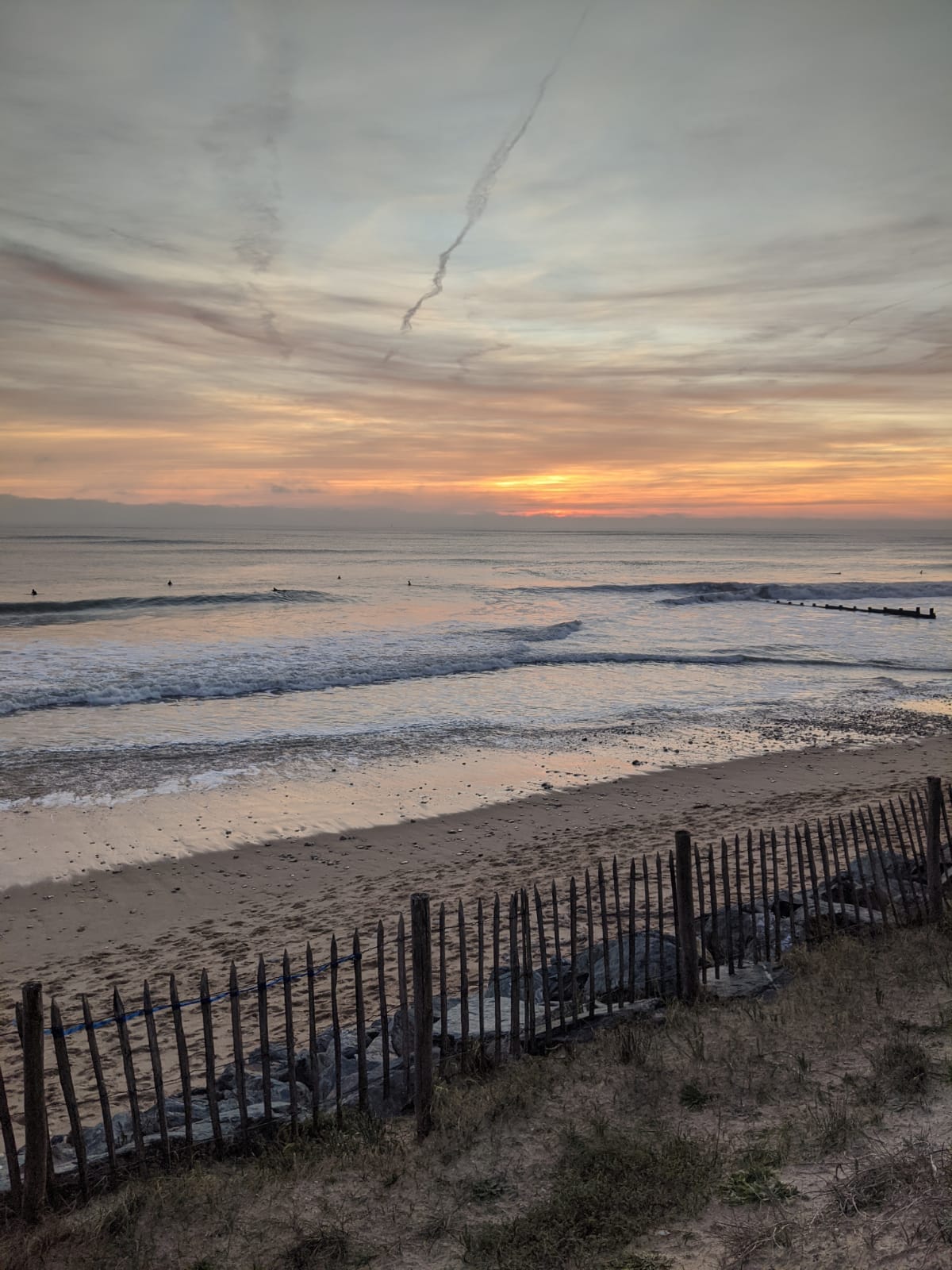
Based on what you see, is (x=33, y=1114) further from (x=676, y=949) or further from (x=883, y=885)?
(x=883, y=885)

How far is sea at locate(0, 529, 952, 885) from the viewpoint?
1518 centimetres

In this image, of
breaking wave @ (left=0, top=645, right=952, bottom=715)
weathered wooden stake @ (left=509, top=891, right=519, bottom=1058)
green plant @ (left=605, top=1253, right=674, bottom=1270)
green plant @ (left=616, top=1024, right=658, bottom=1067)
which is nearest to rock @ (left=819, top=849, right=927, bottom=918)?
green plant @ (left=616, top=1024, right=658, bottom=1067)

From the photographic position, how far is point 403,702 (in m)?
25.1

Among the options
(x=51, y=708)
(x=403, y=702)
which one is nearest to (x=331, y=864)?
(x=403, y=702)

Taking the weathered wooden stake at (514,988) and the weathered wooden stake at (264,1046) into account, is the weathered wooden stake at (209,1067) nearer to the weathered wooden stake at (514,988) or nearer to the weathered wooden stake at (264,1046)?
the weathered wooden stake at (264,1046)

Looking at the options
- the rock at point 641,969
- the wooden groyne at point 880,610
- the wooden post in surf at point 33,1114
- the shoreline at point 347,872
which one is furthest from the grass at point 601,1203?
the wooden groyne at point 880,610

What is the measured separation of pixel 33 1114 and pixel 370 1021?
329 centimetres

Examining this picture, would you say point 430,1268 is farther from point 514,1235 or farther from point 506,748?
point 506,748

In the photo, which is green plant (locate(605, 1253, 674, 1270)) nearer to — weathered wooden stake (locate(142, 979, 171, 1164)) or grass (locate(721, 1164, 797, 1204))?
grass (locate(721, 1164, 797, 1204))

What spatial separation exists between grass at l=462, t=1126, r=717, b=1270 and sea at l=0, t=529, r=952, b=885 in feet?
30.2

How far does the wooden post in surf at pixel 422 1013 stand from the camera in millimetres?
5859

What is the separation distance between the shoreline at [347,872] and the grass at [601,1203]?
5080 mm

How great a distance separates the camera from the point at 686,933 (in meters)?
7.34

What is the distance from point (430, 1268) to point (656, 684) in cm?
2445
